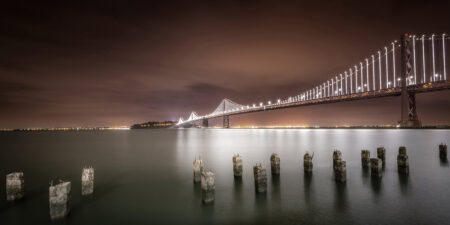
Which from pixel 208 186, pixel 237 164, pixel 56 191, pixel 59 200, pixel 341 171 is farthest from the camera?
pixel 237 164

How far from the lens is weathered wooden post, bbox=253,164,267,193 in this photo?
7.84 metres

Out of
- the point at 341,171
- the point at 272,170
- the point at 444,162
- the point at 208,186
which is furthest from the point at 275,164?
the point at 444,162

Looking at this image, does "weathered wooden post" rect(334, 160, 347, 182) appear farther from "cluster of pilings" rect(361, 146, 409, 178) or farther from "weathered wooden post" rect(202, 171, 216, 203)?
"weathered wooden post" rect(202, 171, 216, 203)

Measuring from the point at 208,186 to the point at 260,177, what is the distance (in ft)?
5.61

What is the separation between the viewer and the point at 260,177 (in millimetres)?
7961

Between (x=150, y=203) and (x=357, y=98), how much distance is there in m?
53.7

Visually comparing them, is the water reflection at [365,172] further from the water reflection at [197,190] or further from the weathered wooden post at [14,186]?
the weathered wooden post at [14,186]

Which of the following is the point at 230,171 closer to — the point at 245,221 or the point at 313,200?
the point at 313,200

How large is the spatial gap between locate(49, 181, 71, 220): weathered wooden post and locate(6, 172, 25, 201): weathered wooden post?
2.59 meters

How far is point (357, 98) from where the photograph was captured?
53.0m

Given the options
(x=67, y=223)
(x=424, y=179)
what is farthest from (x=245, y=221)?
(x=424, y=179)

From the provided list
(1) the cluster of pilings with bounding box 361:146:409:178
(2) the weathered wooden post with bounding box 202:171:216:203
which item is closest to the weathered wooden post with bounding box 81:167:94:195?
(2) the weathered wooden post with bounding box 202:171:216:203

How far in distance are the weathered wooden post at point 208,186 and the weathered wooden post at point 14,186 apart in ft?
17.7

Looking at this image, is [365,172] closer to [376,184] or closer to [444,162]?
[376,184]
